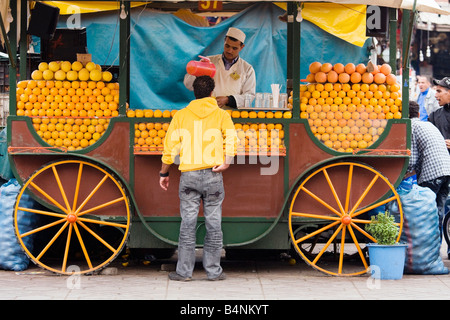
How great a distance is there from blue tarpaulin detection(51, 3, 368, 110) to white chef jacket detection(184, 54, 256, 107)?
0.60 m

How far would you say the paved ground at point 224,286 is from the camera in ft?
20.3

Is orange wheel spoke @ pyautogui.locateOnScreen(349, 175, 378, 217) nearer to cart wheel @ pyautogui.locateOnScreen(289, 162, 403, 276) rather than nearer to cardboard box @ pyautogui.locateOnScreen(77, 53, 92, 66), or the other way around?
cart wheel @ pyautogui.locateOnScreen(289, 162, 403, 276)

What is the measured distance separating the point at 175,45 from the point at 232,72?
889 mm

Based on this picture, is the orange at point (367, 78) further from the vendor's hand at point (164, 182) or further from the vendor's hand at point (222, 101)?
the vendor's hand at point (164, 182)

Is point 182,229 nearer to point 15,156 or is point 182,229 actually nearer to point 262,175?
point 262,175

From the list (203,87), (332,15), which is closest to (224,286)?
(203,87)

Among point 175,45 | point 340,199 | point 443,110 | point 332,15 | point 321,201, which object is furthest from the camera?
point 332,15

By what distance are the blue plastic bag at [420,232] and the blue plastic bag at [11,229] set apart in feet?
12.0

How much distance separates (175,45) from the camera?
926cm

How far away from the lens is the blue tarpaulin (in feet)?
30.2

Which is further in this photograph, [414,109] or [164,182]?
[414,109]

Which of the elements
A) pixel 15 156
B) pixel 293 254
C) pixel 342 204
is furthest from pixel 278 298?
pixel 15 156

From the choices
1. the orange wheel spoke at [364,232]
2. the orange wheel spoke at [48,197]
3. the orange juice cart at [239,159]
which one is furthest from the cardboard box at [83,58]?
the orange wheel spoke at [364,232]

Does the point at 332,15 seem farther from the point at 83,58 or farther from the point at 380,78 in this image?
the point at 83,58
